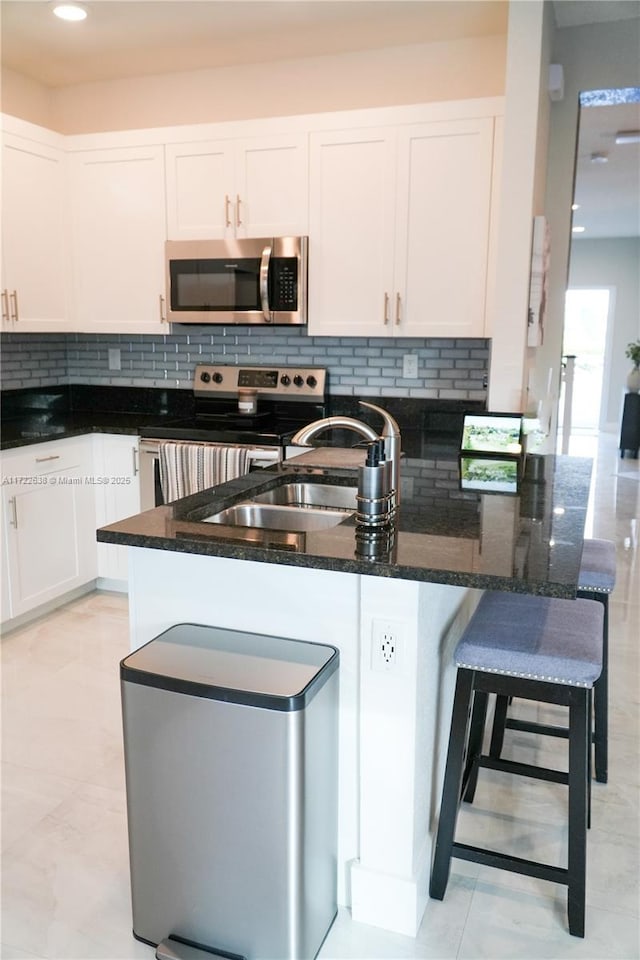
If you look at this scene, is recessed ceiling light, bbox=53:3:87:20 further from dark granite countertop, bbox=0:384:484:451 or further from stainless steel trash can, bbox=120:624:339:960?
stainless steel trash can, bbox=120:624:339:960

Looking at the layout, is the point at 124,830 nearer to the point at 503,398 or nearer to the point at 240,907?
the point at 240,907

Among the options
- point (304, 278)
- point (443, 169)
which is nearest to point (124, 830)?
point (304, 278)

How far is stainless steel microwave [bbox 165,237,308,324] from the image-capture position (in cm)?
353

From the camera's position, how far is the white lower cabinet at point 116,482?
3.77m

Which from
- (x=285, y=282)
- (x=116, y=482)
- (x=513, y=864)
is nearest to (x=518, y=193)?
(x=285, y=282)

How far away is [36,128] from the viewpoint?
367 centimetres

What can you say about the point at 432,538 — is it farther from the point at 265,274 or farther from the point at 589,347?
the point at 589,347

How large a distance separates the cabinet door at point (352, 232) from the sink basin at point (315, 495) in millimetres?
1377

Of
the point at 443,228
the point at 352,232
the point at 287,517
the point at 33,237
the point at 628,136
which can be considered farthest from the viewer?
the point at 628,136

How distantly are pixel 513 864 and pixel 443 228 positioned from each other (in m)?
2.55

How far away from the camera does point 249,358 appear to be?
161 inches

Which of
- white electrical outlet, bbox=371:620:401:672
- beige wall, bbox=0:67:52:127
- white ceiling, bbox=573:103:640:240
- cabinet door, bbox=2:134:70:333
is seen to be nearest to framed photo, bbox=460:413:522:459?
white electrical outlet, bbox=371:620:401:672

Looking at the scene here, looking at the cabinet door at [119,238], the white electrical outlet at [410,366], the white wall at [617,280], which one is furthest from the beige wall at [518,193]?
the white wall at [617,280]

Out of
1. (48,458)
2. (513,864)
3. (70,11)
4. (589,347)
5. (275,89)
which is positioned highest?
(70,11)
